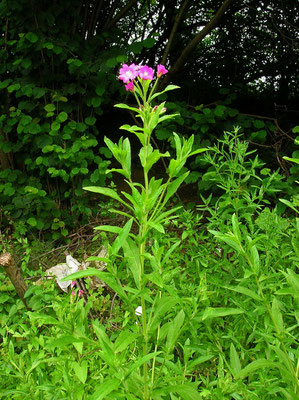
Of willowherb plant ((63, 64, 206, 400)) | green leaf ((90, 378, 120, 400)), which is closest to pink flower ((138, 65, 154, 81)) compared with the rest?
willowherb plant ((63, 64, 206, 400))

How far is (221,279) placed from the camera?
5.99 feet

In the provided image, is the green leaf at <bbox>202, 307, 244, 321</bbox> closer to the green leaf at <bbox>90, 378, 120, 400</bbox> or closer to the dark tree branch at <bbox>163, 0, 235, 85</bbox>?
the green leaf at <bbox>90, 378, 120, 400</bbox>

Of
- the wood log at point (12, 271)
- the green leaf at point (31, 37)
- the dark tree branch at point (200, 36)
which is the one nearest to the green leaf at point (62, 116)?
the green leaf at point (31, 37)

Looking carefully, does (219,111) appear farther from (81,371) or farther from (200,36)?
(81,371)

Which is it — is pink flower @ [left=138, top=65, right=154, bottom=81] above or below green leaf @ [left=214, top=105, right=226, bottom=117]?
above

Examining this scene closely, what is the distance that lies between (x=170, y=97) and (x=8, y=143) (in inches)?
71.1

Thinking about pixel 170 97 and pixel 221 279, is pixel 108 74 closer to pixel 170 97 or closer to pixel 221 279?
pixel 170 97

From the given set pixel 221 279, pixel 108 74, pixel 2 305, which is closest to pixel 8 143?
pixel 108 74

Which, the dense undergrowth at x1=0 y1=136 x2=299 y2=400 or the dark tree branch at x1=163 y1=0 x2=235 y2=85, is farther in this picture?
the dark tree branch at x1=163 y1=0 x2=235 y2=85

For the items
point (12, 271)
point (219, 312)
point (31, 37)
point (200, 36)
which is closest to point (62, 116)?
point (31, 37)

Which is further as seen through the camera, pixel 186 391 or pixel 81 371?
pixel 81 371

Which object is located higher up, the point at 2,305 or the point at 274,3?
the point at 274,3

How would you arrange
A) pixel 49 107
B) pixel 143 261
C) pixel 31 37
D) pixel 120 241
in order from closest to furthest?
pixel 120 241
pixel 143 261
pixel 31 37
pixel 49 107

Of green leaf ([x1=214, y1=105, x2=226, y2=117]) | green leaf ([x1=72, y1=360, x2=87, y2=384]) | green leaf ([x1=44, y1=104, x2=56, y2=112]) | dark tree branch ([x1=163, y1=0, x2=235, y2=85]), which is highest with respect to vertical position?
dark tree branch ([x1=163, y1=0, x2=235, y2=85])
